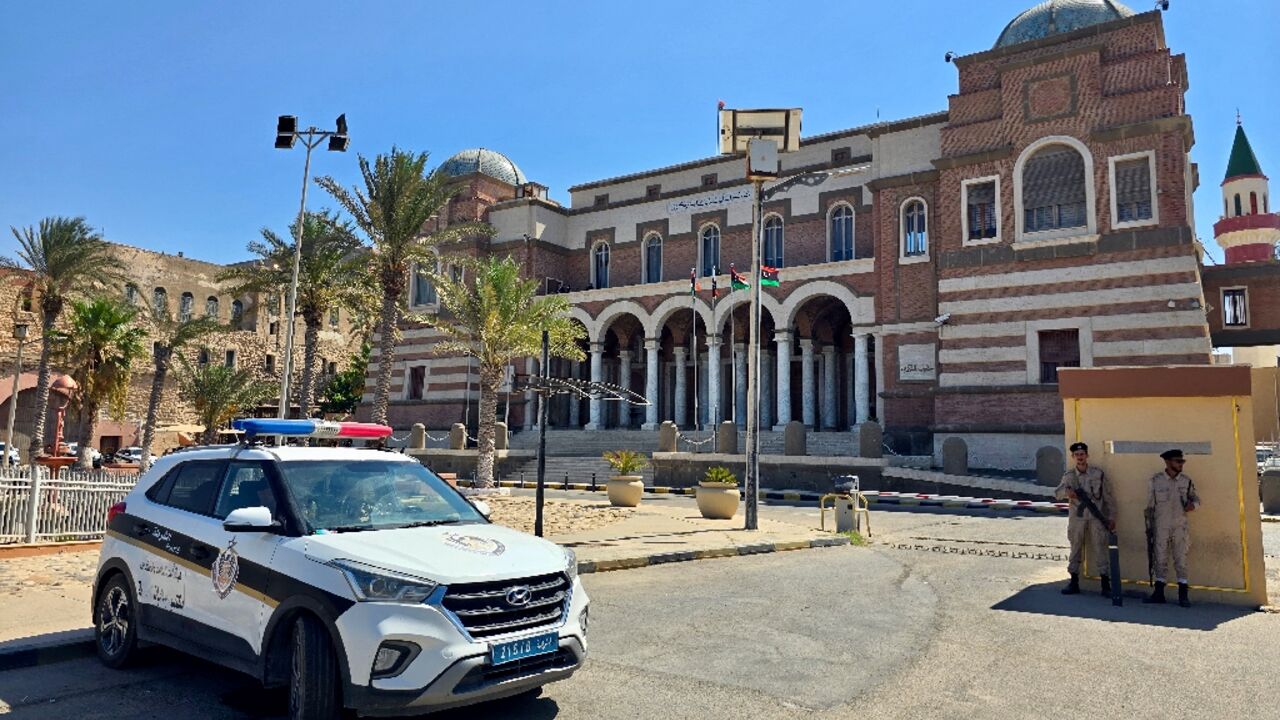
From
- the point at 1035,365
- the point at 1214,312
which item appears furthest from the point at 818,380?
the point at 1214,312

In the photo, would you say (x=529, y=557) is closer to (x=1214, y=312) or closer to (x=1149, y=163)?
(x=1149, y=163)

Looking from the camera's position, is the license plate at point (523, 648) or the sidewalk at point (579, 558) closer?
the license plate at point (523, 648)

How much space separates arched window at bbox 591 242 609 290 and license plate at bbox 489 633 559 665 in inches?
1430

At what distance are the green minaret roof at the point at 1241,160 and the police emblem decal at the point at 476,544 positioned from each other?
220ft

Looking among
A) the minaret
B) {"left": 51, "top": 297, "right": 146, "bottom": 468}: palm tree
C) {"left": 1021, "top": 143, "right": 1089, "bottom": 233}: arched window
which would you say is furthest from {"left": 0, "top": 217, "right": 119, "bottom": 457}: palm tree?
the minaret

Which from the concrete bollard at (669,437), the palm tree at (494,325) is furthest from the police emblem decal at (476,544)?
the concrete bollard at (669,437)

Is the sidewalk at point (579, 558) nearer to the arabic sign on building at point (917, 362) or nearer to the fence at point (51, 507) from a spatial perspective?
the fence at point (51, 507)

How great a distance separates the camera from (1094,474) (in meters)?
9.25

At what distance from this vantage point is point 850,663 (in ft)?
20.2

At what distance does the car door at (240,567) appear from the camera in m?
4.73

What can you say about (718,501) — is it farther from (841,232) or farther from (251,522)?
(841,232)

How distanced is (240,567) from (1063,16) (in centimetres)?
3147

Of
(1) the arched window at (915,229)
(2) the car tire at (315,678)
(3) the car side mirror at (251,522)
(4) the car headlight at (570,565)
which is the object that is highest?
(1) the arched window at (915,229)

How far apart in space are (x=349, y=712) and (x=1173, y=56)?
34.5m
